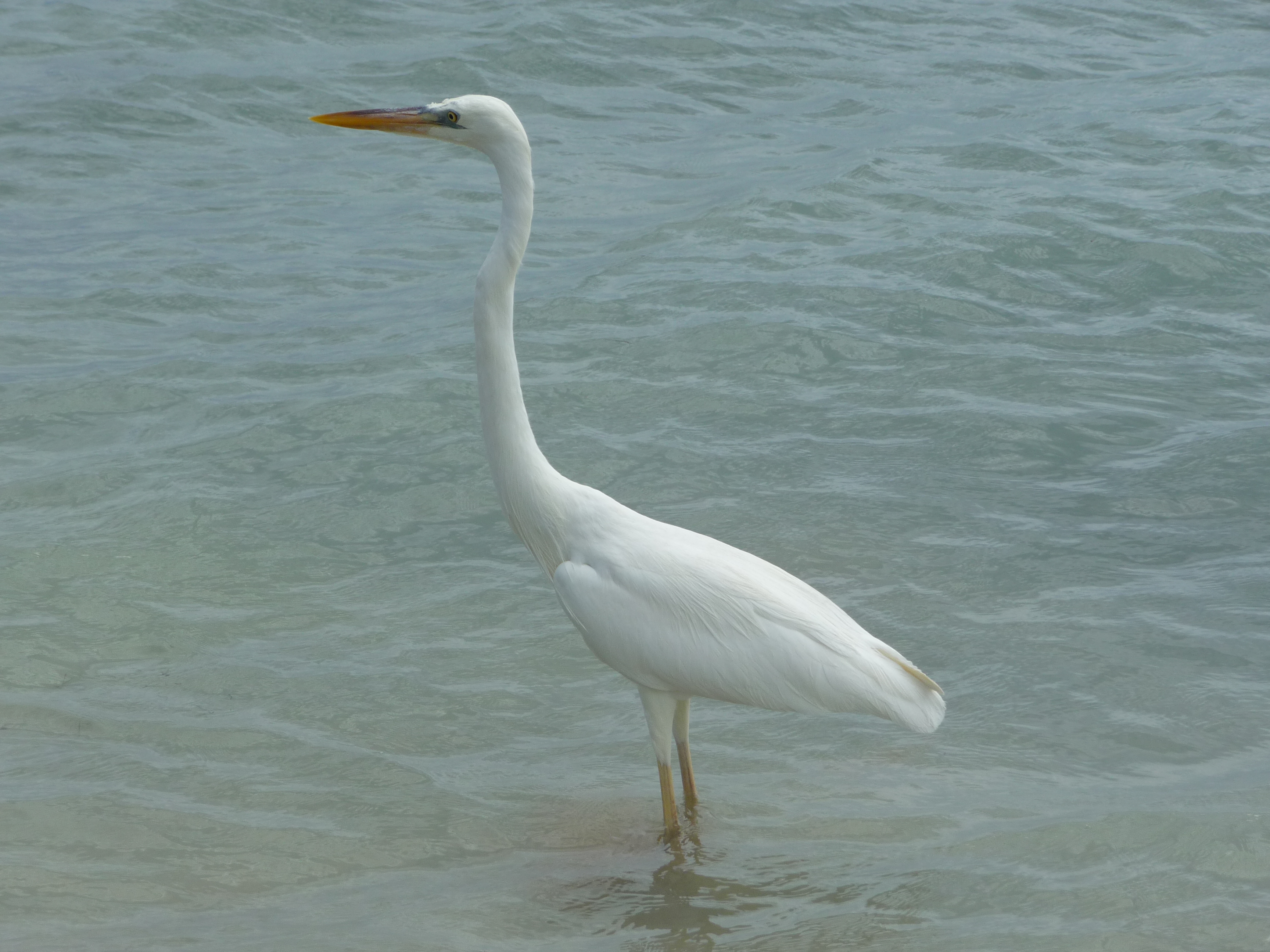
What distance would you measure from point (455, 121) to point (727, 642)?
1.83m

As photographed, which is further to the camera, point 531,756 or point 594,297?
point 594,297

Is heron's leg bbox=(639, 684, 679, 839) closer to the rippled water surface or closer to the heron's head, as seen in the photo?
the rippled water surface

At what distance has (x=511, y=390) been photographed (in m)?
4.63

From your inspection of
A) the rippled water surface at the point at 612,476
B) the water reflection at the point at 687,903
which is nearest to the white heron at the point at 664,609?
the water reflection at the point at 687,903

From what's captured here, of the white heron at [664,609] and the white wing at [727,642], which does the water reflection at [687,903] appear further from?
the white wing at [727,642]

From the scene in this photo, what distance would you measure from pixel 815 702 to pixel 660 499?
8.77 feet

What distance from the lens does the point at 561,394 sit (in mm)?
8195

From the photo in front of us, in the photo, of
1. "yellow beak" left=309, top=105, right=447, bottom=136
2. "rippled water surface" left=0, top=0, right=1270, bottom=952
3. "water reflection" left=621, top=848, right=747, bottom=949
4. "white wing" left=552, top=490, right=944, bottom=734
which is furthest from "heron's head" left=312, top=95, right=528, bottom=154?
"water reflection" left=621, top=848, right=747, bottom=949

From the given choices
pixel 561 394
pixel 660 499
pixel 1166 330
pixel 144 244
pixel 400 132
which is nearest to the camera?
pixel 400 132

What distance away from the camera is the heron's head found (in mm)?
4352

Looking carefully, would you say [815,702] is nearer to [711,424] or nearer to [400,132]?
[400,132]

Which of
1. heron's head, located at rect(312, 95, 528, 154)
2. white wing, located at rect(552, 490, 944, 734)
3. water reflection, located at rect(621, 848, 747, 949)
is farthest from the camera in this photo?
white wing, located at rect(552, 490, 944, 734)

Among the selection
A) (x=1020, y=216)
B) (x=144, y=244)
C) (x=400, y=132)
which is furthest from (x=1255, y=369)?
(x=144, y=244)

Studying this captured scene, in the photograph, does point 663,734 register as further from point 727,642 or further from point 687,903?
point 687,903
